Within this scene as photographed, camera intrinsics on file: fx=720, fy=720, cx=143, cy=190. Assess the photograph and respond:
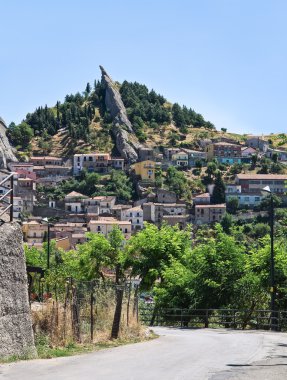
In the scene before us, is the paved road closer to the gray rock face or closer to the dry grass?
the gray rock face

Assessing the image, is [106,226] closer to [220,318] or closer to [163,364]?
[220,318]

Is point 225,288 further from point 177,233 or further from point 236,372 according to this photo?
point 236,372

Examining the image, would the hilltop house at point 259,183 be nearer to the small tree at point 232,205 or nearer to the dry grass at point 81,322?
the small tree at point 232,205

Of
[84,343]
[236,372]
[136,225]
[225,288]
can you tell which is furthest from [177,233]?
[136,225]

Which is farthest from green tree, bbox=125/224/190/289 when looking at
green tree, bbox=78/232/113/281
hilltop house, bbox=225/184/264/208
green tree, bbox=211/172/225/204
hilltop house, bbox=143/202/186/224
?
green tree, bbox=211/172/225/204

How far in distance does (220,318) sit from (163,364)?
18704 mm

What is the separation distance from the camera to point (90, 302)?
1908 cm

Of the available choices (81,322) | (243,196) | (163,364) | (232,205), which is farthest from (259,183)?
(163,364)

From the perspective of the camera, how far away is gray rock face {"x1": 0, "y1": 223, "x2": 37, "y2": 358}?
45.5 feet

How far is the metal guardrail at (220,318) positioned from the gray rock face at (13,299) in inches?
588

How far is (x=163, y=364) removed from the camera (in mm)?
14359

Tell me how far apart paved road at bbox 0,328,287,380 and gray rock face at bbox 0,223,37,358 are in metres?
0.65

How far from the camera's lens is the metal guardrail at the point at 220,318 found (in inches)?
1133

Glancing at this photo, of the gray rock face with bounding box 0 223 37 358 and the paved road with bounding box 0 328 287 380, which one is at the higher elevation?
the gray rock face with bounding box 0 223 37 358
